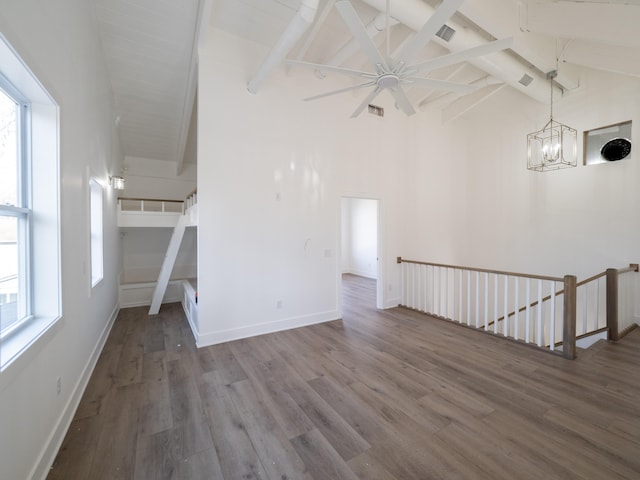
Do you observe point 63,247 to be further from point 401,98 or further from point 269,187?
point 401,98

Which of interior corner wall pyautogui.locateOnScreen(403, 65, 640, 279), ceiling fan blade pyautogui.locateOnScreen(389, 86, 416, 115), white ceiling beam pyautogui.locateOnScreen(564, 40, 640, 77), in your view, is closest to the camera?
Result: ceiling fan blade pyautogui.locateOnScreen(389, 86, 416, 115)

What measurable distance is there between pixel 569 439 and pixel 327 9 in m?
4.60

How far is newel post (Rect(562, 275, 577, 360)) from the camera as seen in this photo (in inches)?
121

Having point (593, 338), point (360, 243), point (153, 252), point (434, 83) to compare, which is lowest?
point (593, 338)

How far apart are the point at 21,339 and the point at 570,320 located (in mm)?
4956

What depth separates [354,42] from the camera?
12.1ft

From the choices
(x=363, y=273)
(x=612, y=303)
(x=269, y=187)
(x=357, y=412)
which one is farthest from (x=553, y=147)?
(x=363, y=273)

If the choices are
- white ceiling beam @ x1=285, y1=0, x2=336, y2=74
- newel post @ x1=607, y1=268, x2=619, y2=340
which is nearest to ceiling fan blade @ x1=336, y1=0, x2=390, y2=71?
white ceiling beam @ x1=285, y1=0, x2=336, y2=74

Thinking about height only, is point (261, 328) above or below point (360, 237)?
below

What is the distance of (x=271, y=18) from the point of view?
3.51 m

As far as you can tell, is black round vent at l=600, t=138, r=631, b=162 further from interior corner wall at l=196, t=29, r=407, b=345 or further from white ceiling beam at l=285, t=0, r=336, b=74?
white ceiling beam at l=285, t=0, r=336, b=74

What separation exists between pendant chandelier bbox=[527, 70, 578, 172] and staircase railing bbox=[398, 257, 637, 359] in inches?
74.1

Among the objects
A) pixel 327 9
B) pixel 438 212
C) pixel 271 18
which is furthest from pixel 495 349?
pixel 271 18

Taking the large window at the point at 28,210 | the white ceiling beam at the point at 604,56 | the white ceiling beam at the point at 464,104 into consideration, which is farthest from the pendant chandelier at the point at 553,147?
the large window at the point at 28,210
